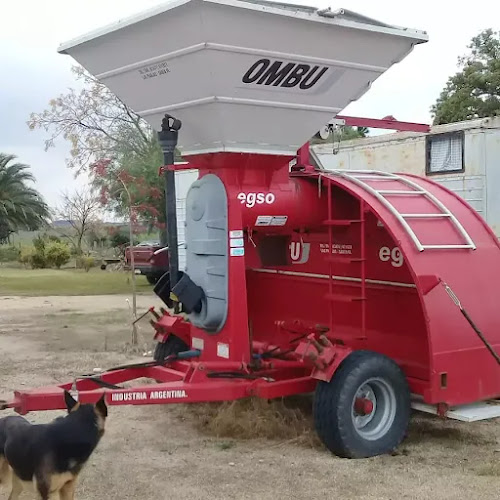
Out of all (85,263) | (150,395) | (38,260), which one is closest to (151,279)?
(85,263)

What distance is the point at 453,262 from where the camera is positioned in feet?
18.0

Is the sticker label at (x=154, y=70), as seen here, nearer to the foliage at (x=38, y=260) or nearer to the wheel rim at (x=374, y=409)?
the wheel rim at (x=374, y=409)

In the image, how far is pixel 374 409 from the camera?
534cm

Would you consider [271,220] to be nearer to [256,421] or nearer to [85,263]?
[256,421]

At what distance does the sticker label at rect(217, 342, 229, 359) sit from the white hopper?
4.56ft

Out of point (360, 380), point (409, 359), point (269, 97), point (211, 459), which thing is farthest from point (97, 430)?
point (409, 359)

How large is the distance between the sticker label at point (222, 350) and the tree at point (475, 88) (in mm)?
19411

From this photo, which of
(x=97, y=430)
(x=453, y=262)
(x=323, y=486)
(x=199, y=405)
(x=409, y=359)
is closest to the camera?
(x=97, y=430)

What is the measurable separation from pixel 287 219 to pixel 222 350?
1093 millimetres

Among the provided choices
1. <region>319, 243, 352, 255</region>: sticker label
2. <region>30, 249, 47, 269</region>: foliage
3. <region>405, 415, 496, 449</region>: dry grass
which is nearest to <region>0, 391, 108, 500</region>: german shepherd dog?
<region>405, 415, 496, 449</region>: dry grass

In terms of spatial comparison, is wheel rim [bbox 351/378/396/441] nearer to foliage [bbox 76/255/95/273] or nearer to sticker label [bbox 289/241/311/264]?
sticker label [bbox 289/241/311/264]

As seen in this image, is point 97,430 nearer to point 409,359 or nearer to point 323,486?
point 323,486

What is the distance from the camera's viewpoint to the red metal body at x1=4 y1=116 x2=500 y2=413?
5.17m

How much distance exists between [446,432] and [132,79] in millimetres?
3484
